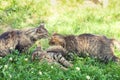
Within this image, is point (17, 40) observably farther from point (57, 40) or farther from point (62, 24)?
point (62, 24)

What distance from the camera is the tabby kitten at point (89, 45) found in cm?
790

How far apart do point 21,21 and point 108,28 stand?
232 centimetres

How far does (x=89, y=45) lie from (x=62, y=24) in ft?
6.62

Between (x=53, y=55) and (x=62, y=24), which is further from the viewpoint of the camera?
(x=62, y=24)

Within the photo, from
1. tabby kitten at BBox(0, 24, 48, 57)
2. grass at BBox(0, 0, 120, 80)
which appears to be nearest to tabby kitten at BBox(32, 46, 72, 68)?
grass at BBox(0, 0, 120, 80)

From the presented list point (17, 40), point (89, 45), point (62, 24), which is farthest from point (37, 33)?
point (62, 24)

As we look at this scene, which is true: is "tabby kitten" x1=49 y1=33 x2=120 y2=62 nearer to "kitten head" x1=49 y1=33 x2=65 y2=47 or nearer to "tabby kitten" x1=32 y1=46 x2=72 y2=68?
"kitten head" x1=49 y1=33 x2=65 y2=47

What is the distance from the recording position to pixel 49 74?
641cm

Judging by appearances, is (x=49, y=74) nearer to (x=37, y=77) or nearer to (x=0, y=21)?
(x=37, y=77)

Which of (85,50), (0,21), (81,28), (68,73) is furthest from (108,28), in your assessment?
(68,73)

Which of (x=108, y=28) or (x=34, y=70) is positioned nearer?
(x=34, y=70)

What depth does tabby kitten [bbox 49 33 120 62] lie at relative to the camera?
7904 mm

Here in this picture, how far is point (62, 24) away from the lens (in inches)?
390

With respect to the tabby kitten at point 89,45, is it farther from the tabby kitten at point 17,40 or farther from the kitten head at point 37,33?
the tabby kitten at point 17,40
